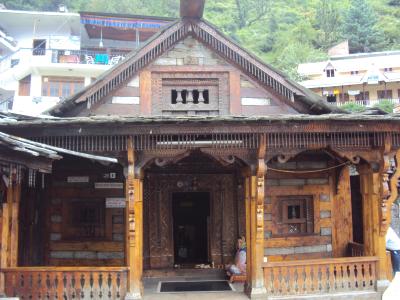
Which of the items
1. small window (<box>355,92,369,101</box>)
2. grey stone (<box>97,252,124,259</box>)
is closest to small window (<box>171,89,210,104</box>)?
grey stone (<box>97,252,124,259</box>)

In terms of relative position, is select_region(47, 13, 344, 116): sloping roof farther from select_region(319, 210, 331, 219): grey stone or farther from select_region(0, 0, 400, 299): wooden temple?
select_region(319, 210, 331, 219): grey stone

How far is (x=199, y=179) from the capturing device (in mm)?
11484

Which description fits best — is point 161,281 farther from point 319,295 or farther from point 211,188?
point 319,295

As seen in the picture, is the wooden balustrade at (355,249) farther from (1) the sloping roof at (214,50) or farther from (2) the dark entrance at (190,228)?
(2) the dark entrance at (190,228)

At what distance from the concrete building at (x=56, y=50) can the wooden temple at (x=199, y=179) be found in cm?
2121

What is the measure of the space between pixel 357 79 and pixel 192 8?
148 feet

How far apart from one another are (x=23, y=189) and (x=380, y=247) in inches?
312

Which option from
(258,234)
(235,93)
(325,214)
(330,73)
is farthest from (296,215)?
(330,73)

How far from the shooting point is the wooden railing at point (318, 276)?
881 cm

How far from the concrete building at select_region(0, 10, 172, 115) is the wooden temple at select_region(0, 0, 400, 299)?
21212 millimetres

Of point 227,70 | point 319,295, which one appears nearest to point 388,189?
point 319,295

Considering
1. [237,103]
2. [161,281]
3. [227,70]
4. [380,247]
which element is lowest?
[161,281]

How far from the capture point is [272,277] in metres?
8.84

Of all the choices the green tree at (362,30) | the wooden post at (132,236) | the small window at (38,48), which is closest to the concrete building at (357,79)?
the green tree at (362,30)
